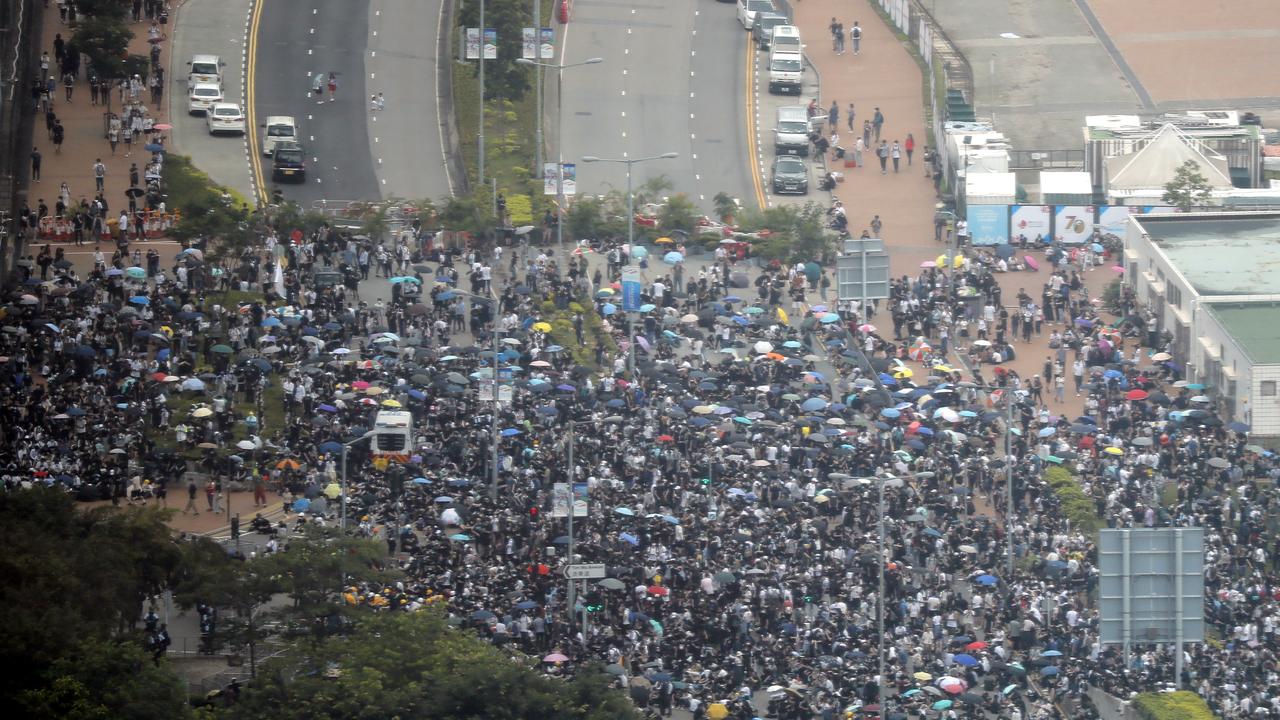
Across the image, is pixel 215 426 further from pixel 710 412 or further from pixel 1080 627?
pixel 1080 627

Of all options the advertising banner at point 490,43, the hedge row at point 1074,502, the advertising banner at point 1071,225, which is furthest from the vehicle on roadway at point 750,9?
the hedge row at point 1074,502

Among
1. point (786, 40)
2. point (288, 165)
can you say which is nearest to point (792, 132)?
point (786, 40)

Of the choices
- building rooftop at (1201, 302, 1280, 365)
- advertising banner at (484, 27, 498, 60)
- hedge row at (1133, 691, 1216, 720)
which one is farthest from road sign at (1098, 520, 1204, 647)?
advertising banner at (484, 27, 498, 60)

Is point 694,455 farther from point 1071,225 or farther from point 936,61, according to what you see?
point 936,61

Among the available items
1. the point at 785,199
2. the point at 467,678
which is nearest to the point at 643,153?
the point at 785,199

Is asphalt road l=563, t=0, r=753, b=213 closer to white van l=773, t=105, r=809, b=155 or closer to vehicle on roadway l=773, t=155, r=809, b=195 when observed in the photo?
vehicle on roadway l=773, t=155, r=809, b=195

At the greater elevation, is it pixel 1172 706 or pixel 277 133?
pixel 277 133

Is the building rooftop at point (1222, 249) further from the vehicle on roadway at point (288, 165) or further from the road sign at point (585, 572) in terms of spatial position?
the vehicle on roadway at point (288, 165)
